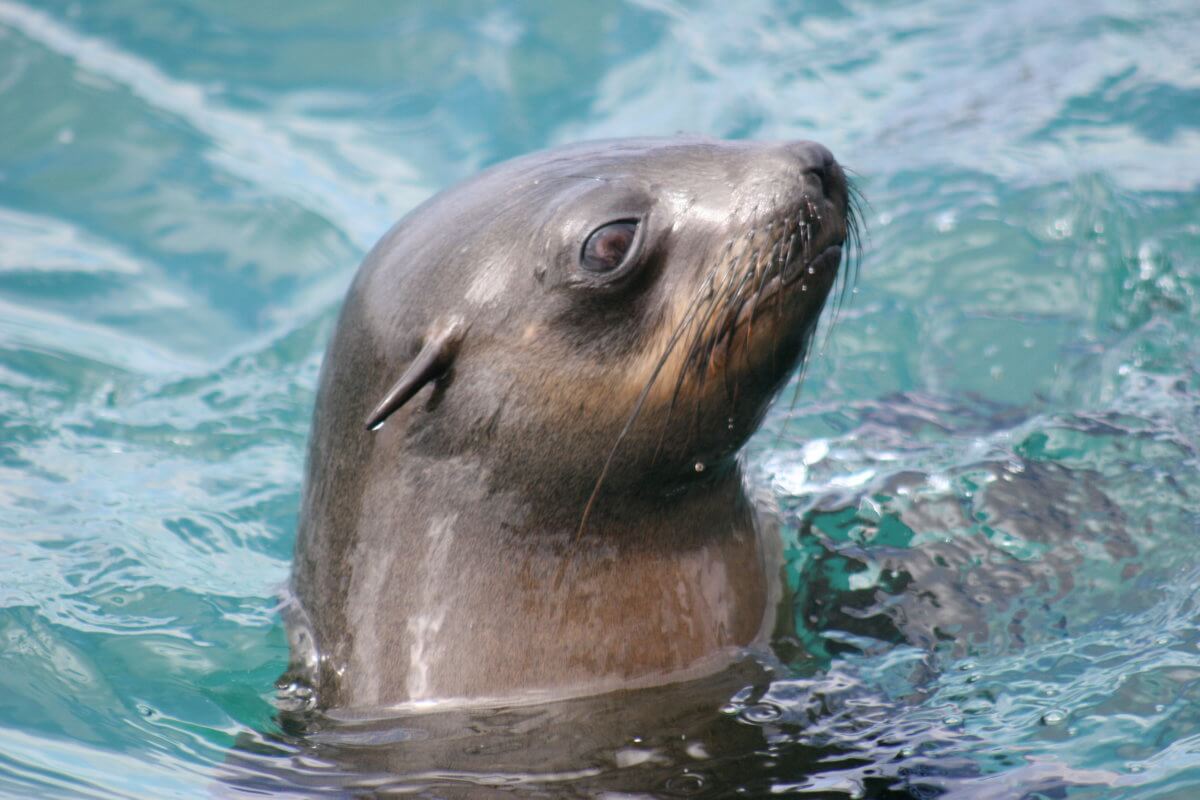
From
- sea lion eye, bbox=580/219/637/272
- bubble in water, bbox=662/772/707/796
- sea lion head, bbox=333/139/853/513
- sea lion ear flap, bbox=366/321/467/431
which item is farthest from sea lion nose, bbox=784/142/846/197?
bubble in water, bbox=662/772/707/796

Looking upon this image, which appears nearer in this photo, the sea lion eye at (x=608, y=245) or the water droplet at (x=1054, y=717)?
the sea lion eye at (x=608, y=245)

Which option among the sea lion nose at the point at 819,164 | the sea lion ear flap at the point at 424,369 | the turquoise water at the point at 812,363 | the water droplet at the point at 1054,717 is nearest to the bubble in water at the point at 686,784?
the turquoise water at the point at 812,363

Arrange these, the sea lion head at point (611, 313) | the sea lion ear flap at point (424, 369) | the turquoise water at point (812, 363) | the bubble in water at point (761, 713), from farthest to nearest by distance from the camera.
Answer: the turquoise water at point (812, 363) < the bubble in water at point (761, 713) < the sea lion ear flap at point (424, 369) < the sea lion head at point (611, 313)

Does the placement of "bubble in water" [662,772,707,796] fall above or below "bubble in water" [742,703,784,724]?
below

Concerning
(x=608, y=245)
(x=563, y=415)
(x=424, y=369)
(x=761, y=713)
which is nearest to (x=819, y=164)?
(x=608, y=245)

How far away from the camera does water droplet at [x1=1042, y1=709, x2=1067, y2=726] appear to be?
408 centimetres

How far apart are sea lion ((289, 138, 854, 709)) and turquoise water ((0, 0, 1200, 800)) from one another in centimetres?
47

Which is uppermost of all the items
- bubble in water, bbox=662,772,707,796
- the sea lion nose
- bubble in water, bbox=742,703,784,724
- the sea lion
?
the sea lion nose

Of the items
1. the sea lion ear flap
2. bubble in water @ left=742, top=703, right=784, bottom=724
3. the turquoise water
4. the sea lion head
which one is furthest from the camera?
the turquoise water

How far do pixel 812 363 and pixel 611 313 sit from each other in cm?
317

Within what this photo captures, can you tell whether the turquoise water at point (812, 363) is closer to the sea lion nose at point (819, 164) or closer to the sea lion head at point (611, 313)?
the sea lion head at point (611, 313)

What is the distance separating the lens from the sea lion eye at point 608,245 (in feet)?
12.4

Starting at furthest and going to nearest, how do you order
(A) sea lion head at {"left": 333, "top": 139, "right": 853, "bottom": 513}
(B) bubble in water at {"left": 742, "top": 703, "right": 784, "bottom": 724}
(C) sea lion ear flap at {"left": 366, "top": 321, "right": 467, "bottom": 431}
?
1. (B) bubble in water at {"left": 742, "top": 703, "right": 784, "bottom": 724}
2. (C) sea lion ear flap at {"left": 366, "top": 321, "right": 467, "bottom": 431}
3. (A) sea lion head at {"left": 333, "top": 139, "right": 853, "bottom": 513}

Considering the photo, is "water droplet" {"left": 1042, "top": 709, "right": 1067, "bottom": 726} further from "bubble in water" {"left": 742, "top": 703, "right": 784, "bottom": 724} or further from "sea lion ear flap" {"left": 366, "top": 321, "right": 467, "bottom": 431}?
"sea lion ear flap" {"left": 366, "top": 321, "right": 467, "bottom": 431}
